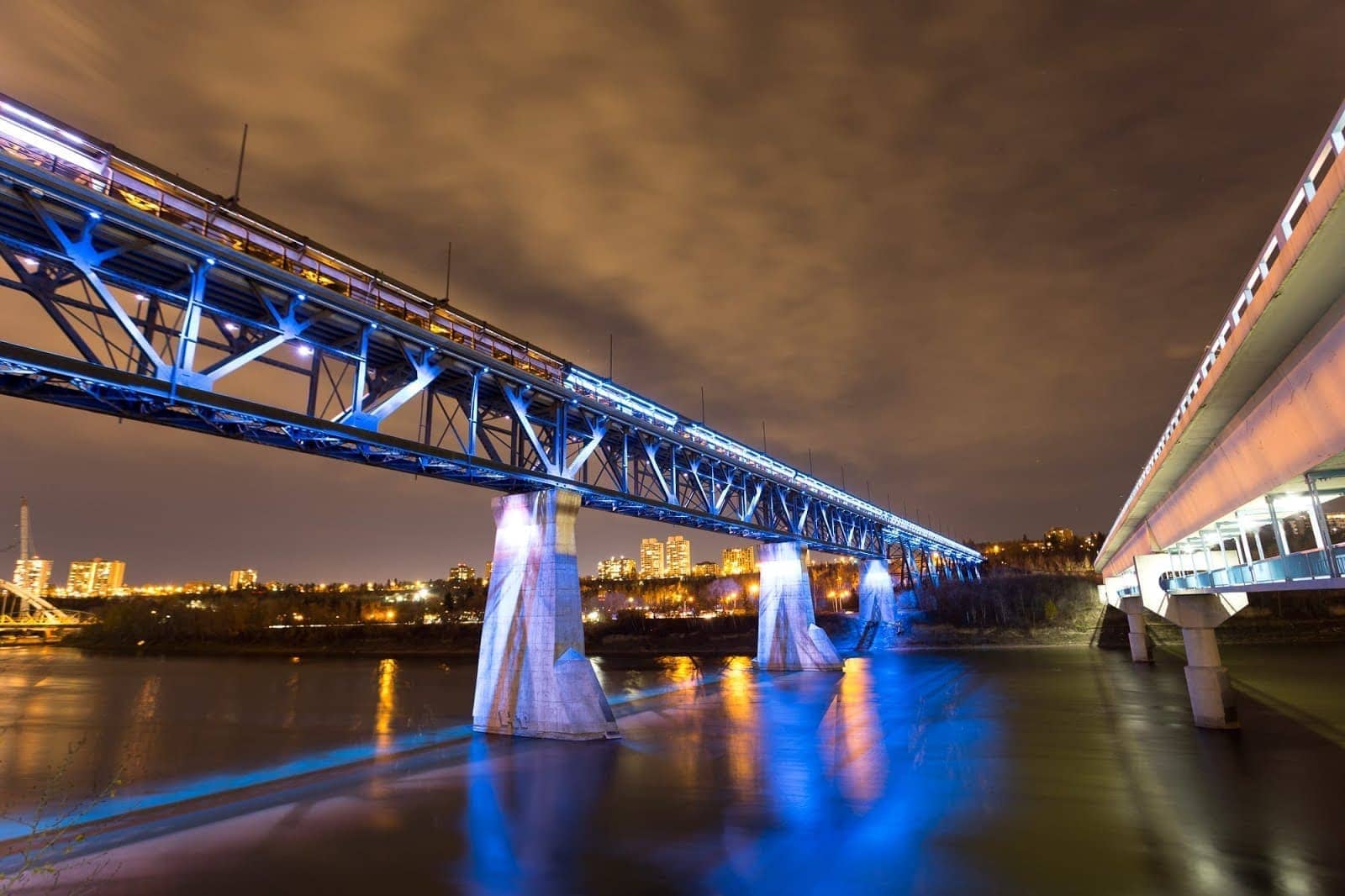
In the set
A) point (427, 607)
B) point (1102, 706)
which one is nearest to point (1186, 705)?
point (1102, 706)

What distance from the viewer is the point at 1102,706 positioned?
3862 centimetres

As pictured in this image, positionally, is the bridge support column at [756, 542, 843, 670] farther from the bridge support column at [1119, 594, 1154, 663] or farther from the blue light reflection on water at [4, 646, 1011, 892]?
the bridge support column at [1119, 594, 1154, 663]

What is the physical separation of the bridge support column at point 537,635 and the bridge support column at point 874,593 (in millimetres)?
73431

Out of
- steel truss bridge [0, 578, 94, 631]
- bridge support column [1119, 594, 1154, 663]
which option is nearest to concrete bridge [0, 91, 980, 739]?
bridge support column [1119, 594, 1154, 663]

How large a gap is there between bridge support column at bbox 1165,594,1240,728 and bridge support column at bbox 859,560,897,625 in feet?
214

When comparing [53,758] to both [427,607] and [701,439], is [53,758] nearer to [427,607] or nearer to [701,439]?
[701,439]

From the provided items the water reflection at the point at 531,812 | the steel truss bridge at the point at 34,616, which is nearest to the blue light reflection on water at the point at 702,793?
the water reflection at the point at 531,812

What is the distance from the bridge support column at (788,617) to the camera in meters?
61.2

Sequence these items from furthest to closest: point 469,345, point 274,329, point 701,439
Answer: point 701,439, point 469,345, point 274,329

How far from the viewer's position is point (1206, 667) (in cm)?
3097

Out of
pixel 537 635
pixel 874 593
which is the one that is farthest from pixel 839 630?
pixel 537 635

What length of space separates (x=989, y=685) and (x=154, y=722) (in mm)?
60734

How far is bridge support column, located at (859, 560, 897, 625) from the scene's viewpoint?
9662 centimetres

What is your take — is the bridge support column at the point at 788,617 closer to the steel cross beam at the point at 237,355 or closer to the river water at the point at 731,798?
the river water at the point at 731,798
